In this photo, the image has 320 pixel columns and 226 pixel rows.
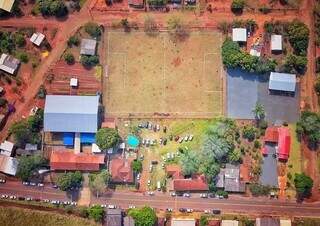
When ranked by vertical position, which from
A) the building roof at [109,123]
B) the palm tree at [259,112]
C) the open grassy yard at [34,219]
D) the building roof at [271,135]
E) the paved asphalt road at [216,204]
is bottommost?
the open grassy yard at [34,219]

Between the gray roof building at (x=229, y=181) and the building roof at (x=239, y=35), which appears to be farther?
the building roof at (x=239, y=35)

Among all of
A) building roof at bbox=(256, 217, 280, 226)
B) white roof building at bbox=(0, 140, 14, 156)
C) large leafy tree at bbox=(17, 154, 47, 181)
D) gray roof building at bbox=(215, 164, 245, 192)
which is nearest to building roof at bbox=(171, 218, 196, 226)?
gray roof building at bbox=(215, 164, 245, 192)

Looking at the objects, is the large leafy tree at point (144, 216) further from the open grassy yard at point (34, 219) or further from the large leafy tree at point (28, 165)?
the large leafy tree at point (28, 165)

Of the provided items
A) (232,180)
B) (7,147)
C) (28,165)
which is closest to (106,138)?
(28,165)

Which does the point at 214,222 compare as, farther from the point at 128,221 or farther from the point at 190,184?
the point at 128,221

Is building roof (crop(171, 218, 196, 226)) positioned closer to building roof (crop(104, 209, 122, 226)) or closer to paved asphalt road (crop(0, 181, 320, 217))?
paved asphalt road (crop(0, 181, 320, 217))

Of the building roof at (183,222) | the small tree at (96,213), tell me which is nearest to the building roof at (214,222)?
the building roof at (183,222)

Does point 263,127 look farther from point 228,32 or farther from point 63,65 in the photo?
point 63,65
